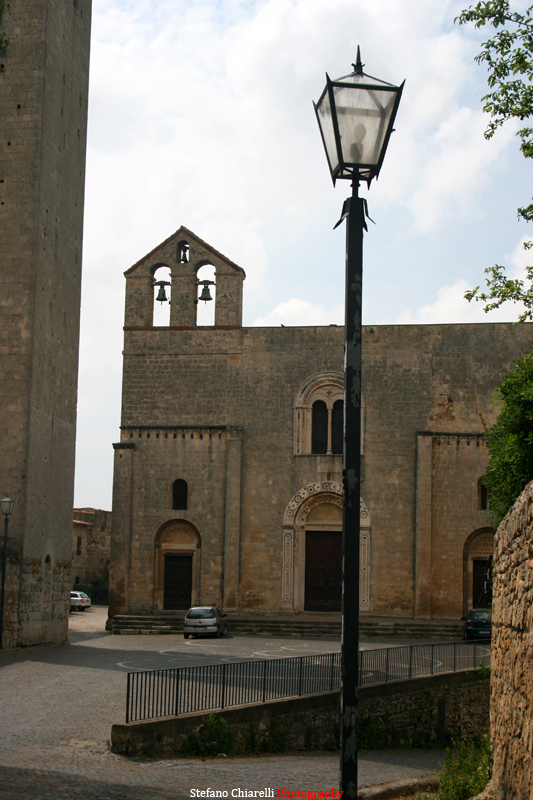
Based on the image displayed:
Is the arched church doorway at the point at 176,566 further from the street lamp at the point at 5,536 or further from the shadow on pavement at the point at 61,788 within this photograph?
the shadow on pavement at the point at 61,788

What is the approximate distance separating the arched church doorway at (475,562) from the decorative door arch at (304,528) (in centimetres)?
358

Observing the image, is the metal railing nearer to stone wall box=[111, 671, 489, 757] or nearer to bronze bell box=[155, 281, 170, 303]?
stone wall box=[111, 671, 489, 757]

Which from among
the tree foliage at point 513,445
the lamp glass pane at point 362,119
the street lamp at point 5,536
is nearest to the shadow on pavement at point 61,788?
the tree foliage at point 513,445

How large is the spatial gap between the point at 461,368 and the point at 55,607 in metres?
17.1

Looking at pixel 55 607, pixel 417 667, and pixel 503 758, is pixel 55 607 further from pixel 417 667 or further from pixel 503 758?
pixel 503 758

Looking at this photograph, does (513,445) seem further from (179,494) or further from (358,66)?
(179,494)

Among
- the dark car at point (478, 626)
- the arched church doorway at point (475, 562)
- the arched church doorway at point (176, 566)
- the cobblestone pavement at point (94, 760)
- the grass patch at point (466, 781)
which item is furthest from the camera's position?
the arched church doorway at point (176, 566)

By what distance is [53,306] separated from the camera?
2612cm

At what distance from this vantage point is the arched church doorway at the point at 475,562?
31531 millimetres

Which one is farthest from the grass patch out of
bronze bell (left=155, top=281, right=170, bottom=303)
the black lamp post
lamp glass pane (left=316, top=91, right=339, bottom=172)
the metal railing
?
bronze bell (left=155, top=281, right=170, bottom=303)

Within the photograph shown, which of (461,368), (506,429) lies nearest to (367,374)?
(461,368)

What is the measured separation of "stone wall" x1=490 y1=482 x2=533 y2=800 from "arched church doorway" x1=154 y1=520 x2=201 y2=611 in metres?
24.9

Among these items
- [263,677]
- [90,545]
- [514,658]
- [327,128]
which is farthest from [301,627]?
[90,545]

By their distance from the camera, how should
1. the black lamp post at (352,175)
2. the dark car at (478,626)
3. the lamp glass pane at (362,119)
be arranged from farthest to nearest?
the dark car at (478,626), the lamp glass pane at (362,119), the black lamp post at (352,175)
